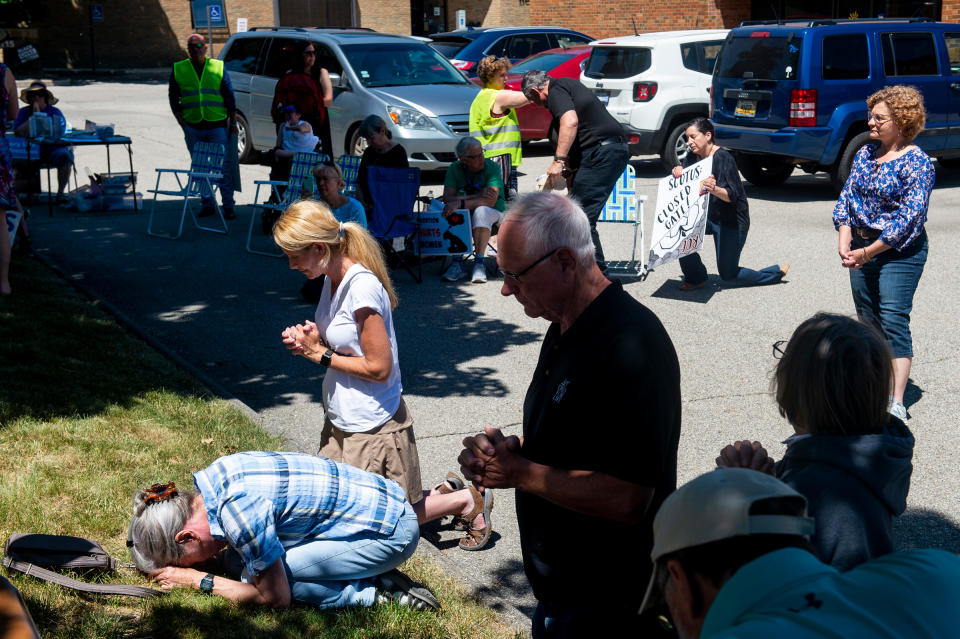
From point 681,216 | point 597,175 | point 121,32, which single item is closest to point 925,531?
point 681,216

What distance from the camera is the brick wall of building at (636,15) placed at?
26188 millimetres

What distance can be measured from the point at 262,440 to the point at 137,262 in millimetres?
5539

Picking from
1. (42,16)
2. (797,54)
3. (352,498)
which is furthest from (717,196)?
(42,16)

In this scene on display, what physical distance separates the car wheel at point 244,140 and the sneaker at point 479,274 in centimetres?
773

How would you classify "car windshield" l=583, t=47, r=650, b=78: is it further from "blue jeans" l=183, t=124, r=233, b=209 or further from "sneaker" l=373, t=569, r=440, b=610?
"sneaker" l=373, t=569, r=440, b=610

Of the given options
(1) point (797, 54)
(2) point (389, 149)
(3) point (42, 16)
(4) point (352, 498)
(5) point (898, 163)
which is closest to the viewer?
(4) point (352, 498)

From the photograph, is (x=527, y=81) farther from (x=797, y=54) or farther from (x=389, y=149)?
(x=797, y=54)

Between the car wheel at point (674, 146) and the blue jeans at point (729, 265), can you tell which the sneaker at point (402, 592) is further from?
the car wheel at point (674, 146)

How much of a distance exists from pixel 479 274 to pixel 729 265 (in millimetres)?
2375

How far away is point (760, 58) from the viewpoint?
13000mm

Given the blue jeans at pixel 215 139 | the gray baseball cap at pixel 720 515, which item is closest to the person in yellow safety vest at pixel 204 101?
the blue jeans at pixel 215 139

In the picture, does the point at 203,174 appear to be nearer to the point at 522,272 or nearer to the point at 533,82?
the point at 533,82

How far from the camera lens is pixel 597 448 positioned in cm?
253

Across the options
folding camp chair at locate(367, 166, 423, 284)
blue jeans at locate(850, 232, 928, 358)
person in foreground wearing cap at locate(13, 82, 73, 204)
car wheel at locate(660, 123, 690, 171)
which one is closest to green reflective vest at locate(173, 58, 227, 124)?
person in foreground wearing cap at locate(13, 82, 73, 204)
